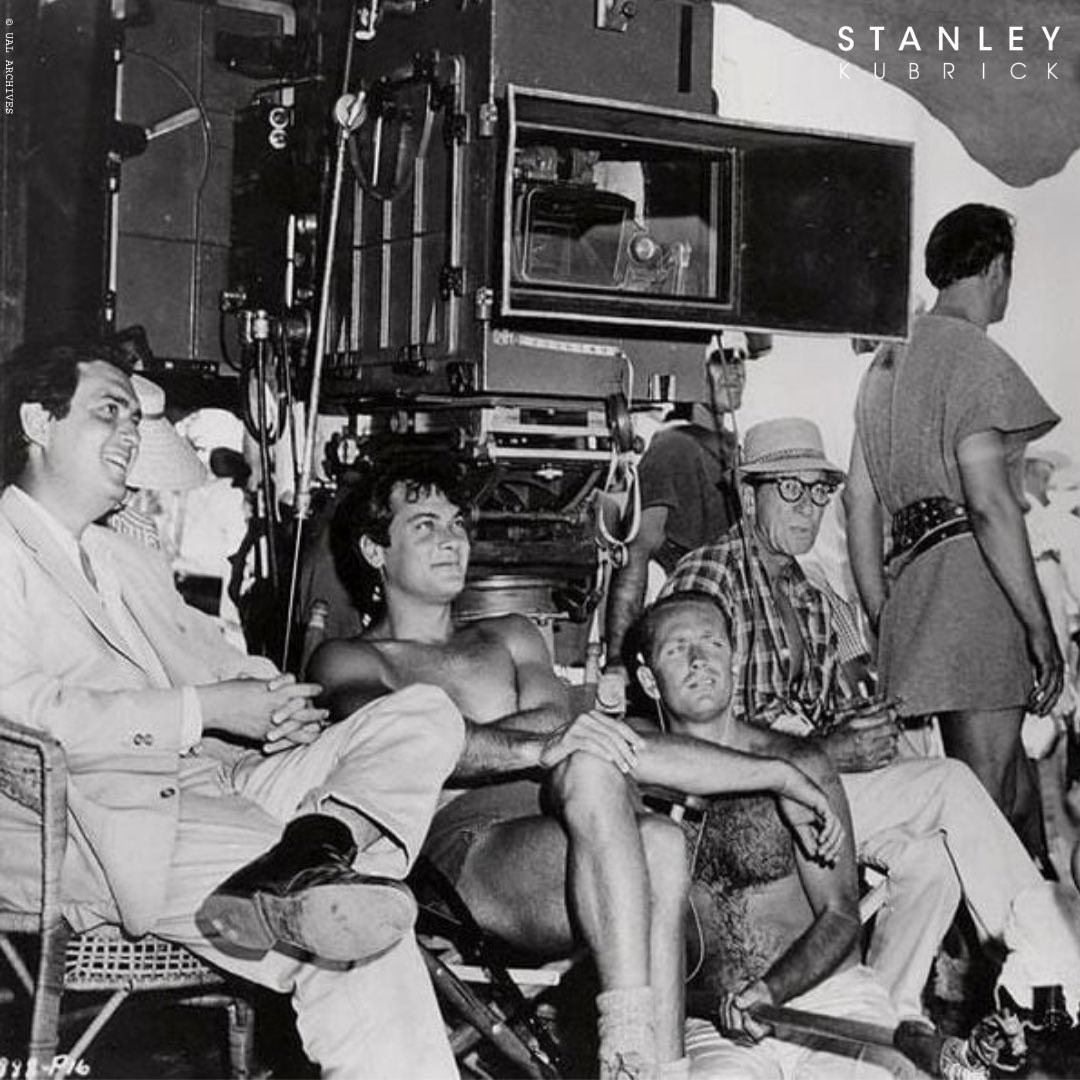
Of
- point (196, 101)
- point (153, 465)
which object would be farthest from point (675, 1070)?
point (196, 101)

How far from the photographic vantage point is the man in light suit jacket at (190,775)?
2.45 meters

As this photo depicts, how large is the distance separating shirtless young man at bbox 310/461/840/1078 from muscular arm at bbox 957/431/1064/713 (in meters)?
0.97

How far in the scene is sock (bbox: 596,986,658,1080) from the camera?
8.68 ft

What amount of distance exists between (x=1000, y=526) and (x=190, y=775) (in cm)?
192

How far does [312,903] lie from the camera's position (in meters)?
2.32

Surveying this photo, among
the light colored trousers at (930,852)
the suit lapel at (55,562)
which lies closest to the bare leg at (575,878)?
the suit lapel at (55,562)

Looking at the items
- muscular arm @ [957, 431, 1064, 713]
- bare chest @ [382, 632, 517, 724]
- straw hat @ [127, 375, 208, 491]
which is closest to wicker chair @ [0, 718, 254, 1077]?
bare chest @ [382, 632, 517, 724]

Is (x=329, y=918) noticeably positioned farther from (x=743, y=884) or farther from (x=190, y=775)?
(x=743, y=884)

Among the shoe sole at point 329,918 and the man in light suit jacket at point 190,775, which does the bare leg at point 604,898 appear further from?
the shoe sole at point 329,918

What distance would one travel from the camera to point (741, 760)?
10.0 feet

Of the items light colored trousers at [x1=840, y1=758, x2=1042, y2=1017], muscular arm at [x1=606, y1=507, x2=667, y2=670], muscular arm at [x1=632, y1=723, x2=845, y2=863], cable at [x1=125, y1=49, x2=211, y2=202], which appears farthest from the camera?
muscular arm at [x1=606, y1=507, x2=667, y2=670]

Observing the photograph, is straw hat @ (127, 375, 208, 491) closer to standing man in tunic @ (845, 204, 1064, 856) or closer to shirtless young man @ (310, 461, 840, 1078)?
shirtless young man @ (310, 461, 840, 1078)

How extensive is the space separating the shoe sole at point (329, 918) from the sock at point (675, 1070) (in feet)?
1.84

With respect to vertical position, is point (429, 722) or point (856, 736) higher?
point (429, 722)
